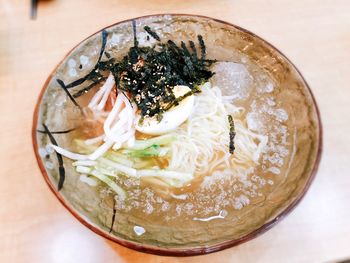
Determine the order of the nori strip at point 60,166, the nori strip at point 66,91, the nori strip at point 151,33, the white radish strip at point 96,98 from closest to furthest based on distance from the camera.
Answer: the nori strip at point 60,166
the nori strip at point 66,91
the white radish strip at point 96,98
the nori strip at point 151,33

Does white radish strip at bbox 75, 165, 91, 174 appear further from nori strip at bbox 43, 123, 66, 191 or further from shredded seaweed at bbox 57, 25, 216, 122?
shredded seaweed at bbox 57, 25, 216, 122

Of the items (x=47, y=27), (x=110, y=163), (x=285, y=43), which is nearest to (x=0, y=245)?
(x=110, y=163)

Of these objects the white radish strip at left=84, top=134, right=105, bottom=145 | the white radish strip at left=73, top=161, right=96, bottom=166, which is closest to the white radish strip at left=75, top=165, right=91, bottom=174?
the white radish strip at left=73, top=161, right=96, bottom=166

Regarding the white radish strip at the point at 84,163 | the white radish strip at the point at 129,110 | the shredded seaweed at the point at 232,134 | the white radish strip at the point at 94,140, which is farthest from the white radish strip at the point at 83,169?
the shredded seaweed at the point at 232,134

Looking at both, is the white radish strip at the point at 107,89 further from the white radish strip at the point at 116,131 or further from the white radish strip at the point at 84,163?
the white radish strip at the point at 84,163

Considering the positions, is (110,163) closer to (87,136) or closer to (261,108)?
(87,136)

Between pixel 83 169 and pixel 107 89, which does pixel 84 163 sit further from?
pixel 107 89

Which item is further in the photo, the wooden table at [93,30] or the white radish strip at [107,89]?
the white radish strip at [107,89]
